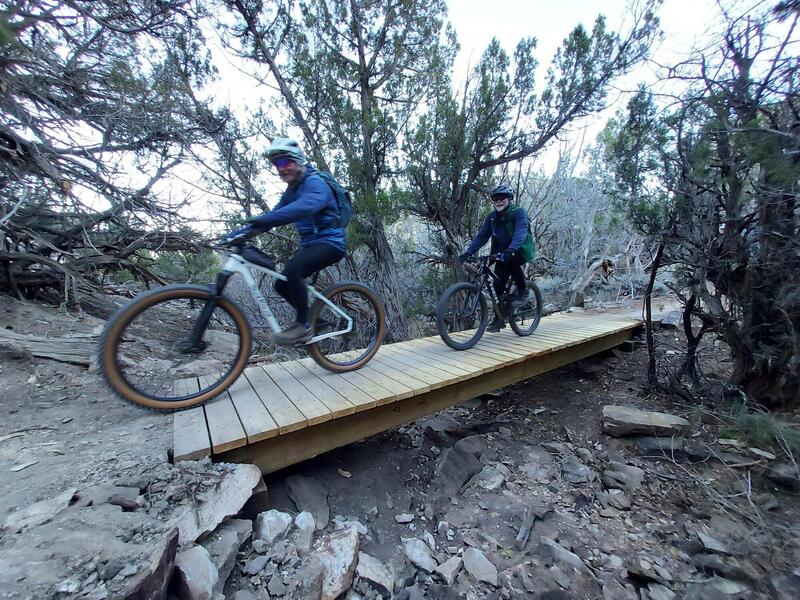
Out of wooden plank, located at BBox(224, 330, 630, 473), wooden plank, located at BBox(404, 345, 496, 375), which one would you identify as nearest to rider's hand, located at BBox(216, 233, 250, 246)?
wooden plank, located at BBox(224, 330, 630, 473)

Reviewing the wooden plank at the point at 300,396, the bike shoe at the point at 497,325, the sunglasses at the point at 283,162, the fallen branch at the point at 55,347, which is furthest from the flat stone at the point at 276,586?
the bike shoe at the point at 497,325

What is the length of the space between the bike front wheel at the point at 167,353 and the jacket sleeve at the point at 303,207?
66 cm

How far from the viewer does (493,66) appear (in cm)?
600

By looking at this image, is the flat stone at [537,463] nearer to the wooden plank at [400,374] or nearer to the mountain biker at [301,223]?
the wooden plank at [400,374]

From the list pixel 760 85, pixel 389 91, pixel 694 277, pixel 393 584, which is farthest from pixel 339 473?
pixel 389 91

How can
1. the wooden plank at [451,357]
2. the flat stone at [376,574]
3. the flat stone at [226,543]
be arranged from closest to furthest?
1. the flat stone at [226,543]
2. the flat stone at [376,574]
3. the wooden plank at [451,357]

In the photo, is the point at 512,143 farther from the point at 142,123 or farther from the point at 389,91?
the point at 142,123

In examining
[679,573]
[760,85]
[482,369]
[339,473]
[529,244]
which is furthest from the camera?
[529,244]

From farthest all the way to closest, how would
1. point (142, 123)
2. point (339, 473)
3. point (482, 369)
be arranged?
point (142, 123)
point (482, 369)
point (339, 473)

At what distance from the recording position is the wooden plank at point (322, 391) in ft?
7.95

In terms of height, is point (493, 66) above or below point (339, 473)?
above

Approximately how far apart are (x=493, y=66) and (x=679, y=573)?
279 inches

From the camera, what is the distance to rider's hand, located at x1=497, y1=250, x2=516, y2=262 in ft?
11.9

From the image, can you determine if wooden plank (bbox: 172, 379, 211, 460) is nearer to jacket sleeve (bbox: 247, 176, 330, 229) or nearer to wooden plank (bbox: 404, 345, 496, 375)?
jacket sleeve (bbox: 247, 176, 330, 229)
